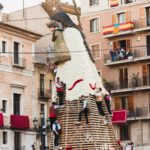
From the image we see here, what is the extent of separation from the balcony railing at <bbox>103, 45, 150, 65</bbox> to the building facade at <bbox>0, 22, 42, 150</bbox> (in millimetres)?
6822

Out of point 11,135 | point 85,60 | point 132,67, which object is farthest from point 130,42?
point 85,60

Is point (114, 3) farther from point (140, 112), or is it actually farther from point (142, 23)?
point (140, 112)

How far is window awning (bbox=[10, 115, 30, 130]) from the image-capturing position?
5725cm

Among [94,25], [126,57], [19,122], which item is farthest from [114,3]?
[19,122]

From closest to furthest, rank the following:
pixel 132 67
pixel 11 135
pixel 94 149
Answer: pixel 94 149 → pixel 11 135 → pixel 132 67

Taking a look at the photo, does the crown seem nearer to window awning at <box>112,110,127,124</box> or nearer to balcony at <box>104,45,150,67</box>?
window awning at <box>112,110,127,124</box>

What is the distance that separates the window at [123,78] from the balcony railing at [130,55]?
2.96 feet

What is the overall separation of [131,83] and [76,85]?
1065 inches

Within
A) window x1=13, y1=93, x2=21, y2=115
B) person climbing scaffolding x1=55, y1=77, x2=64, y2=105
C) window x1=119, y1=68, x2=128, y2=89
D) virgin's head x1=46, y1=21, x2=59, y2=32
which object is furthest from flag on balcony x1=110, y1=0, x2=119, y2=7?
person climbing scaffolding x1=55, y1=77, x2=64, y2=105

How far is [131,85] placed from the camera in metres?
60.3

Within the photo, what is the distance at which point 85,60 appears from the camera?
3412 cm

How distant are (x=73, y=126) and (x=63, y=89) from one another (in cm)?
193

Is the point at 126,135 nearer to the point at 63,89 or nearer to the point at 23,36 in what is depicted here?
the point at 23,36

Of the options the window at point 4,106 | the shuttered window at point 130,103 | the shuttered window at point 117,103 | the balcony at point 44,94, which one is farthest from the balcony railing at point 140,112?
the window at point 4,106
